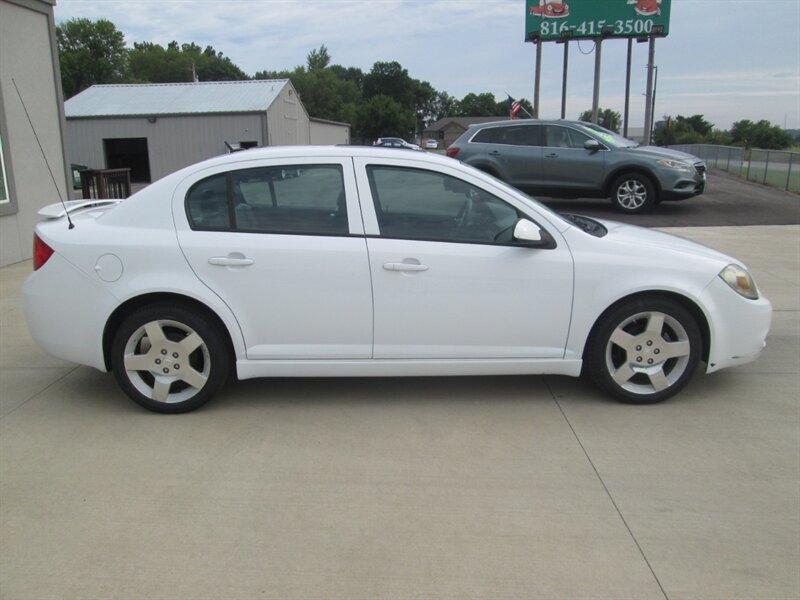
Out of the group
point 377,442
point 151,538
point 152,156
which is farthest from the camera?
point 152,156

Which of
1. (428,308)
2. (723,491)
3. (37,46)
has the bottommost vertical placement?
(723,491)

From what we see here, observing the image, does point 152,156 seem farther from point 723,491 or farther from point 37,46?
point 723,491

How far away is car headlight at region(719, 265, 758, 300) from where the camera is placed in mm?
4359

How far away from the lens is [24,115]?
371 inches

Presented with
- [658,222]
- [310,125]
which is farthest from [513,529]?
[310,125]

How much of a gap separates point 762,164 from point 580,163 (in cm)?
828

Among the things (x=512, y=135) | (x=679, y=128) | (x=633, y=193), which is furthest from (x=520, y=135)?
(x=679, y=128)

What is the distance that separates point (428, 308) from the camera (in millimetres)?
4191

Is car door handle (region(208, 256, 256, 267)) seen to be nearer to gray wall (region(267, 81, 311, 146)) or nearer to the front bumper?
the front bumper

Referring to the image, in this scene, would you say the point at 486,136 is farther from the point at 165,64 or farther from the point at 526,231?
the point at 165,64

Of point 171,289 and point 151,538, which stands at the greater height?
point 171,289

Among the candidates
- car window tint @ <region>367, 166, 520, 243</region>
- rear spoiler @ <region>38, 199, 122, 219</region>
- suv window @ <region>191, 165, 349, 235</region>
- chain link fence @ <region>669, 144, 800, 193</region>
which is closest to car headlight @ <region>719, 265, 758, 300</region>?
car window tint @ <region>367, 166, 520, 243</region>

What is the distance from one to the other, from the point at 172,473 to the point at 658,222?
1110cm

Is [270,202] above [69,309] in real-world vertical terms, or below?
above
